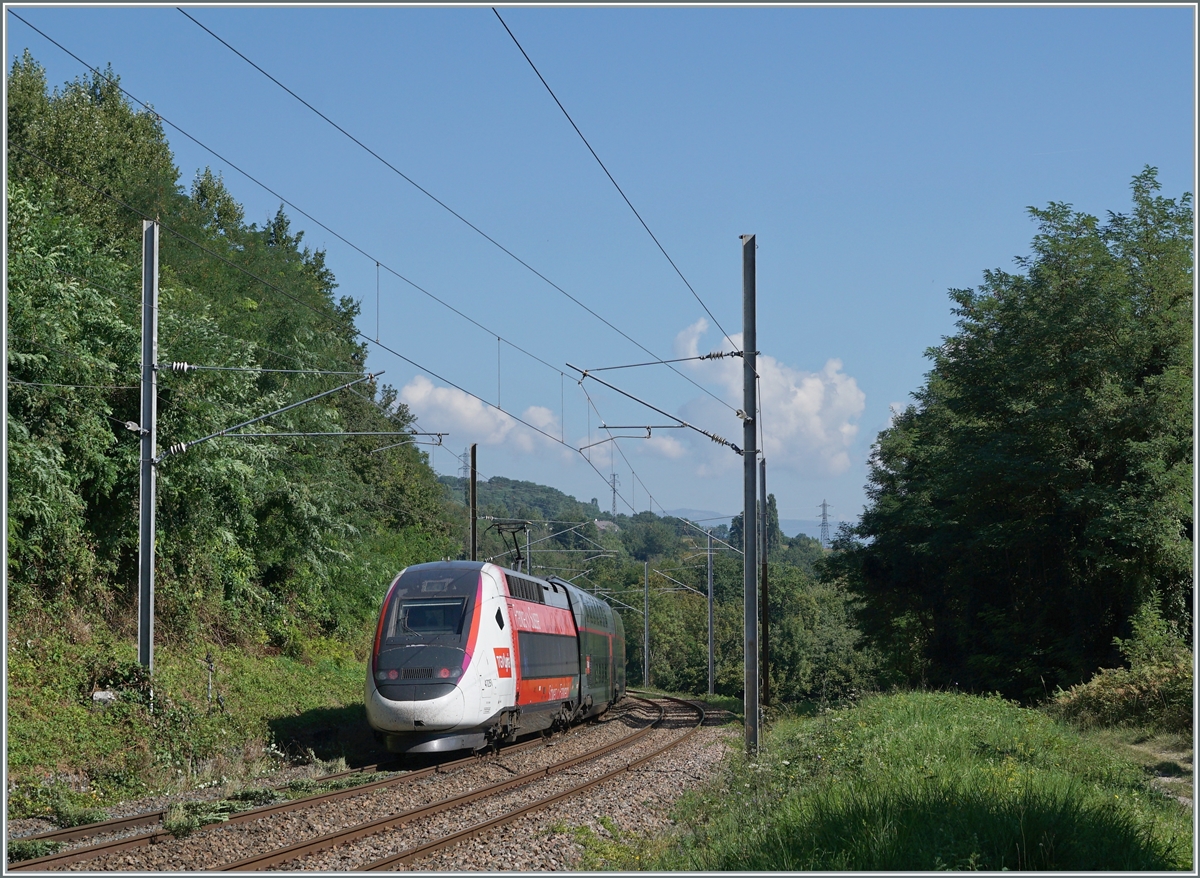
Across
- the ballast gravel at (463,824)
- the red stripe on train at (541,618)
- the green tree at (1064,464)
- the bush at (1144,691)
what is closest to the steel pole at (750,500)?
the ballast gravel at (463,824)

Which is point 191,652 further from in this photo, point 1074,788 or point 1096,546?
point 1096,546

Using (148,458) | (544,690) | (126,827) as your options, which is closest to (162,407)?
(148,458)

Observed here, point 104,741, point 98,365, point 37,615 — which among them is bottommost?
point 104,741

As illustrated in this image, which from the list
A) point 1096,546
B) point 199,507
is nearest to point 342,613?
point 199,507

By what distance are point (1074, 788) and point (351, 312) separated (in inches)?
2210

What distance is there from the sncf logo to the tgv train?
19 mm

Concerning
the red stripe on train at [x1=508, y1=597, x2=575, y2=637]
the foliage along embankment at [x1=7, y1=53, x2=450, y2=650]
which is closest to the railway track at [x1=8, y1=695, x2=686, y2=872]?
the red stripe on train at [x1=508, y1=597, x2=575, y2=637]

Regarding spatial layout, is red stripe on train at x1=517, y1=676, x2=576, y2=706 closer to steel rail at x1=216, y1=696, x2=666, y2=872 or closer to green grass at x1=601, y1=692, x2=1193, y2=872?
steel rail at x1=216, y1=696, x2=666, y2=872

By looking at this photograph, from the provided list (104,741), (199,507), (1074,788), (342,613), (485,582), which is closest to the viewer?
(1074,788)

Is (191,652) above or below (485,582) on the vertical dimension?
below

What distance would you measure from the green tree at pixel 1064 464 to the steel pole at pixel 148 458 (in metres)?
23.1

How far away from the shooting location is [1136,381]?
101 ft

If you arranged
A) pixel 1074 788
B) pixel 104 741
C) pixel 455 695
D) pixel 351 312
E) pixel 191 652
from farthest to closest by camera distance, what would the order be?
pixel 351 312, pixel 191 652, pixel 455 695, pixel 104 741, pixel 1074 788

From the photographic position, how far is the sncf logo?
1903 centimetres
